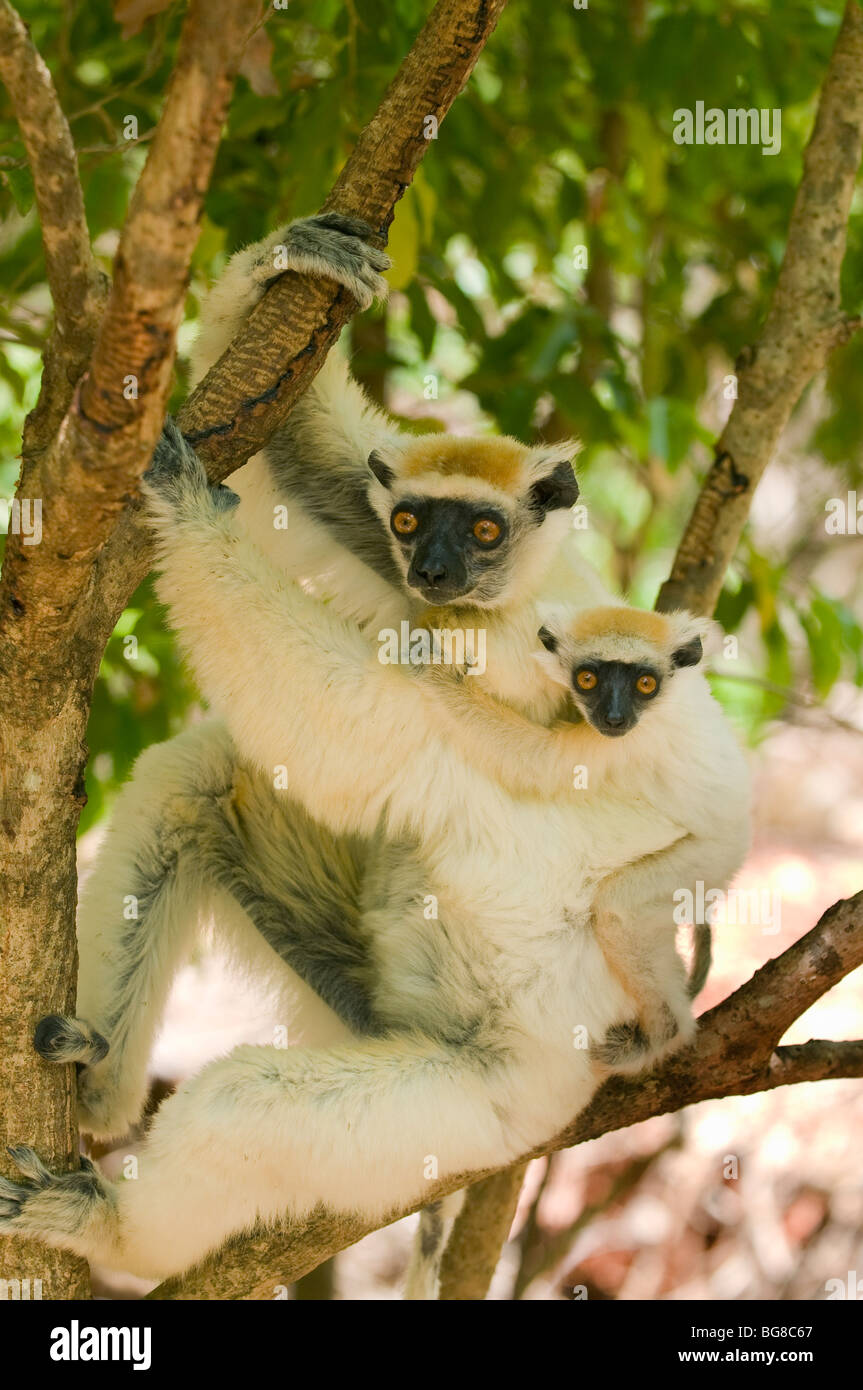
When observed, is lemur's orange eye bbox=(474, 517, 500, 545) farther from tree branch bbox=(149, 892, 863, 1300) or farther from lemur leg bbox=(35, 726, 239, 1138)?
tree branch bbox=(149, 892, 863, 1300)

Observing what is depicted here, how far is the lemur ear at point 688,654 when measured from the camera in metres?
4.57

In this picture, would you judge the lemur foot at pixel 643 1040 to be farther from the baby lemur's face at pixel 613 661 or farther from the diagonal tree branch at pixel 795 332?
the diagonal tree branch at pixel 795 332

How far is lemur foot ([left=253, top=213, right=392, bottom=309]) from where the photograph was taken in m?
3.86

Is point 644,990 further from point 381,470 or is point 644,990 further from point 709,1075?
point 381,470

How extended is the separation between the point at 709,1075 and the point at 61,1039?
84.0 inches

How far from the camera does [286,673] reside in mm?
3922

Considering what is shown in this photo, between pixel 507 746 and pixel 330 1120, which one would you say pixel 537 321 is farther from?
pixel 330 1120

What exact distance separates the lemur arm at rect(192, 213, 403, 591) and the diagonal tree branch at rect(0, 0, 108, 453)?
0.89m

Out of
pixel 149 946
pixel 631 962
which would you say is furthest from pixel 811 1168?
pixel 149 946

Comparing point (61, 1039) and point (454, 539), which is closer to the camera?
point (61, 1039)

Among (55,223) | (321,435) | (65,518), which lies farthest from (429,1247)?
(55,223)

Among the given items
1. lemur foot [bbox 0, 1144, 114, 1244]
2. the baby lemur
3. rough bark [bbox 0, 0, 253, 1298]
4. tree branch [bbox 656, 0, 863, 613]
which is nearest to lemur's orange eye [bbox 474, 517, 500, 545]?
the baby lemur

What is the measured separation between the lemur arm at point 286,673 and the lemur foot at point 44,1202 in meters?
1.30

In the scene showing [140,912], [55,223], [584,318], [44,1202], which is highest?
[584,318]
